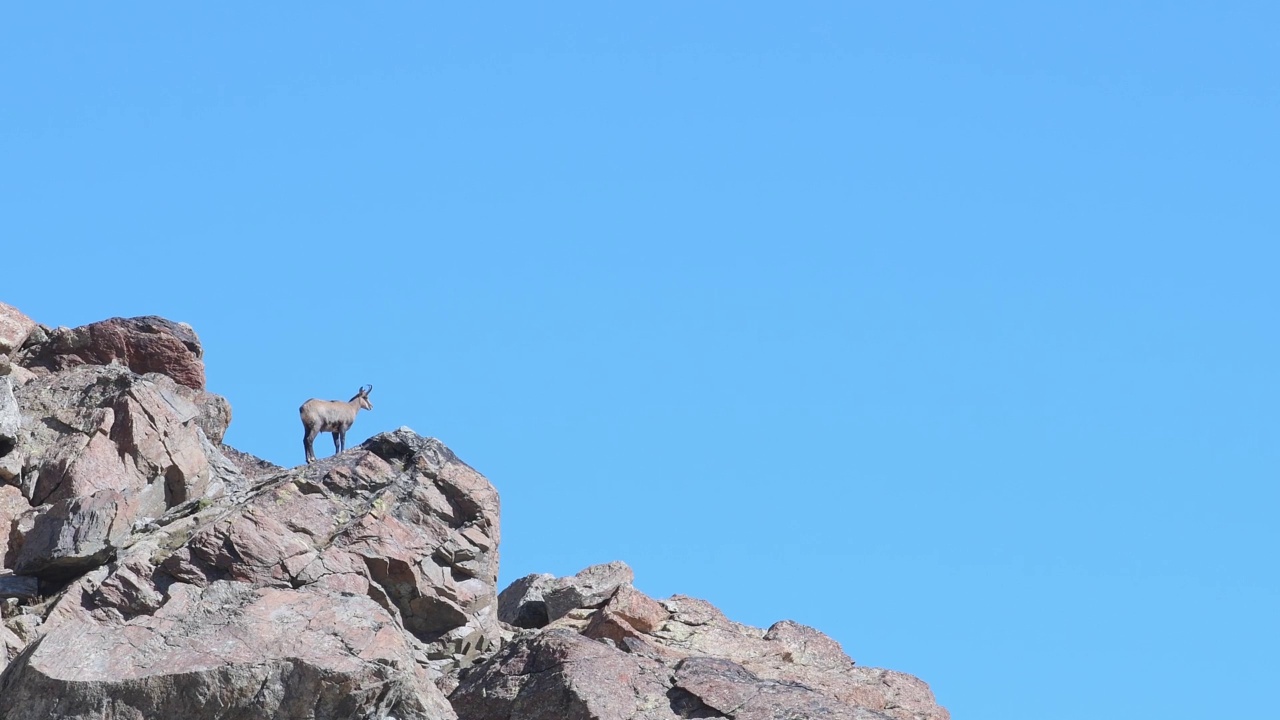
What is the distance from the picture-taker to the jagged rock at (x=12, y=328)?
36594mm

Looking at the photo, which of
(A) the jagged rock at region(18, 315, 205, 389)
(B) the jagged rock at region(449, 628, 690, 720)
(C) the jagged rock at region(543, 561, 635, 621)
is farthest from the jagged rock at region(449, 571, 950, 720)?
(A) the jagged rock at region(18, 315, 205, 389)

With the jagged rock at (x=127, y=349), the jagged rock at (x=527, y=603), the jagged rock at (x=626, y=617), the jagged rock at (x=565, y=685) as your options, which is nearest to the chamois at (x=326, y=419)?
the jagged rock at (x=127, y=349)

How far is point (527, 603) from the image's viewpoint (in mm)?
33875

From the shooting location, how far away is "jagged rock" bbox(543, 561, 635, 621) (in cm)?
3278

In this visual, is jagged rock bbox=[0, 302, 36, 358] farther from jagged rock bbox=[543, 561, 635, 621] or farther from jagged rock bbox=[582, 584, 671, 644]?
jagged rock bbox=[582, 584, 671, 644]

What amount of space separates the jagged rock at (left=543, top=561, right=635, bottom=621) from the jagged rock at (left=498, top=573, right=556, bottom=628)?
0.27m

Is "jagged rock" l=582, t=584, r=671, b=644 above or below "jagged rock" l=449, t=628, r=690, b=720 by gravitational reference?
above

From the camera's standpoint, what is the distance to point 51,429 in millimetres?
32250

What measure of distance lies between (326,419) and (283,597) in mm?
20835

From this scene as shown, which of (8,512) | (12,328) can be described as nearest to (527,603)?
(8,512)

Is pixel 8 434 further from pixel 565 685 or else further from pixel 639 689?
pixel 639 689

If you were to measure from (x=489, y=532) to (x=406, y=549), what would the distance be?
6.61ft

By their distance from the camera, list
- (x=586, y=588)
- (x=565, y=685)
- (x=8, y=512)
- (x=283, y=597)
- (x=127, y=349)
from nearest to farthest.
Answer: (x=283, y=597) → (x=565, y=685) → (x=8, y=512) → (x=586, y=588) → (x=127, y=349)

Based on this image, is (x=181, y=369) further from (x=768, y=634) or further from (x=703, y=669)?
(x=703, y=669)
